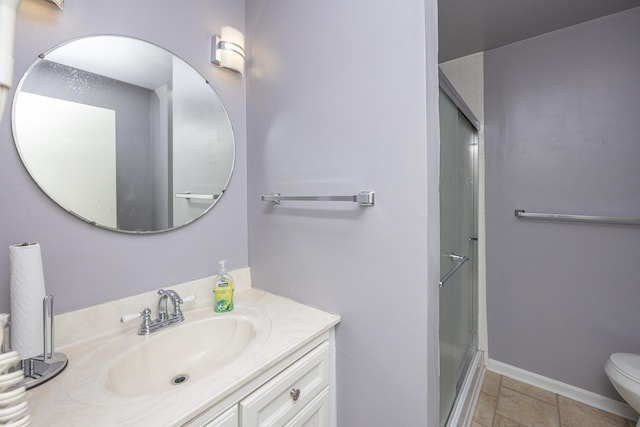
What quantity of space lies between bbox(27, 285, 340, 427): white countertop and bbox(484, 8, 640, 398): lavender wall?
1.50 metres

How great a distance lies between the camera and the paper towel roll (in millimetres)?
684

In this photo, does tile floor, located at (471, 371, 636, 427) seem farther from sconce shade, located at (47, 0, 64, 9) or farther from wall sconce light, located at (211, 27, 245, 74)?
sconce shade, located at (47, 0, 64, 9)

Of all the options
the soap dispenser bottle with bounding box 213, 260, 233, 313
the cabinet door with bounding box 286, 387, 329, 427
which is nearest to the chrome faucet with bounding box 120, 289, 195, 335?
the soap dispenser bottle with bounding box 213, 260, 233, 313

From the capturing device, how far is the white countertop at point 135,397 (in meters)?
0.56

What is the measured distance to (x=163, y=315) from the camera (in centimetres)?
99

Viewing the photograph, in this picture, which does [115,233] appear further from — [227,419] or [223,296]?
[227,419]

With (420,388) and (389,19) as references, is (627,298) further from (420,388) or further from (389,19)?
(389,19)

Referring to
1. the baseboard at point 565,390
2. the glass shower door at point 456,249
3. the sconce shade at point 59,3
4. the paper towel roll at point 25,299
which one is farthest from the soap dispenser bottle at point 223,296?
the baseboard at point 565,390

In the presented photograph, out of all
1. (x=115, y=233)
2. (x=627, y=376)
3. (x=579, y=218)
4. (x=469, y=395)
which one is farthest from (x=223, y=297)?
(x=579, y=218)

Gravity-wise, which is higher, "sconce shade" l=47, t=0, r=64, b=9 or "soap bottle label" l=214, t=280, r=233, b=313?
"sconce shade" l=47, t=0, r=64, b=9

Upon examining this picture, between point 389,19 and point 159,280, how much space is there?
1189 millimetres

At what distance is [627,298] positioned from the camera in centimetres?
148

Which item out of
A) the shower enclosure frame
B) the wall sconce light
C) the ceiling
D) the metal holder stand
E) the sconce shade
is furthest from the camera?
the ceiling

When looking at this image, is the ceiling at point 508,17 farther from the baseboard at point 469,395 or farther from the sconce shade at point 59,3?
the baseboard at point 469,395
